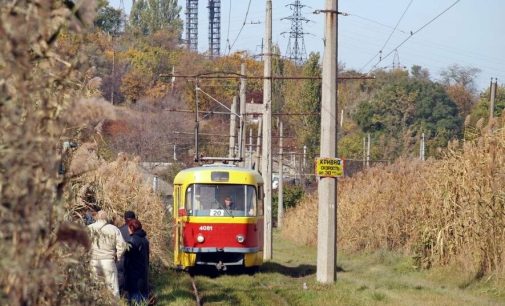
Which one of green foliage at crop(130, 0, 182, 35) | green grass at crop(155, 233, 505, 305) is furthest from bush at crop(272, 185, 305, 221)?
green foliage at crop(130, 0, 182, 35)

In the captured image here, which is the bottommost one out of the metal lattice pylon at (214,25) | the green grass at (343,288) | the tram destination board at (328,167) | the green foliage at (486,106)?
the green grass at (343,288)

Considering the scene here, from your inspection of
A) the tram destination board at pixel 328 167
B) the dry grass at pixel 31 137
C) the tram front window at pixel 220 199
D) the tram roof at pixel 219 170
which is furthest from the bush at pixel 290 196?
the dry grass at pixel 31 137

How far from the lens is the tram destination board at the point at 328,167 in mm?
20734

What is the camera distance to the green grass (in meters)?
18.3

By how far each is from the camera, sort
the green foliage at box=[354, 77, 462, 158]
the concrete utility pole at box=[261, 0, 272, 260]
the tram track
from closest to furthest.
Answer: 1. the tram track
2. the concrete utility pole at box=[261, 0, 272, 260]
3. the green foliage at box=[354, 77, 462, 158]

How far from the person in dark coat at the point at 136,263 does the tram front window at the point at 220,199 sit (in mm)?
7982

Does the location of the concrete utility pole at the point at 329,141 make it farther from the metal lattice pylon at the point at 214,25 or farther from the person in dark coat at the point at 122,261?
the metal lattice pylon at the point at 214,25

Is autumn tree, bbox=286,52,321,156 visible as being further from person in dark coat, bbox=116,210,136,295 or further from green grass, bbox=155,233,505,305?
person in dark coat, bbox=116,210,136,295

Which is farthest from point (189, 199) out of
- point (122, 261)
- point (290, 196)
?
point (290, 196)

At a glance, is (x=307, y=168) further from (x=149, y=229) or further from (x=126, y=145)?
(x=149, y=229)

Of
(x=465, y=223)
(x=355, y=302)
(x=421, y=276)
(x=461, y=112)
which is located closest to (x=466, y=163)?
(x=465, y=223)

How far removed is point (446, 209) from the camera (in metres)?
24.4

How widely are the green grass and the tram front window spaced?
158cm

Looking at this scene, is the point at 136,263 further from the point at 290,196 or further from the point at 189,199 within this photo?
the point at 290,196
